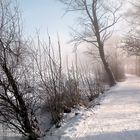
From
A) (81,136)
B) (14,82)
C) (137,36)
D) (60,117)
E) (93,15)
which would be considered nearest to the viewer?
(81,136)

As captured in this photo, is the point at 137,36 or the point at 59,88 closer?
the point at 59,88

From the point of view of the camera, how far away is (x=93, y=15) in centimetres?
2970

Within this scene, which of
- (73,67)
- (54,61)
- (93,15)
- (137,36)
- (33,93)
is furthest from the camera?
(93,15)

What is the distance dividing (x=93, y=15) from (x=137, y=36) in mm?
5130

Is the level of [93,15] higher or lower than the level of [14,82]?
higher

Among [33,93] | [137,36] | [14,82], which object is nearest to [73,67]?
[33,93]

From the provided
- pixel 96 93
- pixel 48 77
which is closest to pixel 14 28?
pixel 48 77

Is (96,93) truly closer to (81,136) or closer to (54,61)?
(54,61)

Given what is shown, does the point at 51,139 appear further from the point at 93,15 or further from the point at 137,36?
the point at 93,15

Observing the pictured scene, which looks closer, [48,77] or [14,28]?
[14,28]

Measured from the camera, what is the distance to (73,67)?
51.5 feet

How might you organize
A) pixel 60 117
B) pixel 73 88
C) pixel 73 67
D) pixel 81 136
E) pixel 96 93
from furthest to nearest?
1. pixel 96 93
2. pixel 73 67
3. pixel 73 88
4. pixel 60 117
5. pixel 81 136

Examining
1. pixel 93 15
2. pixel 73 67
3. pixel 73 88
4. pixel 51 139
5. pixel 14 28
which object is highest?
pixel 93 15

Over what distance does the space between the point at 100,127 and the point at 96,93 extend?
11513 millimetres
